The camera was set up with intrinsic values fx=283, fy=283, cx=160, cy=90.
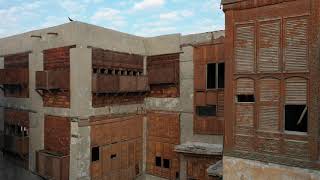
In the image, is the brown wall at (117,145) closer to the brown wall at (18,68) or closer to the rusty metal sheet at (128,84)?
the rusty metal sheet at (128,84)

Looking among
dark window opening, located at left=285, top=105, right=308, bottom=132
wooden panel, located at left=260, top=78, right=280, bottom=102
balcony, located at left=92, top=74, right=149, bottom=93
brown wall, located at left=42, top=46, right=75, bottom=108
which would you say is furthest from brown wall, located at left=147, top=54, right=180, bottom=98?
dark window opening, located at left=285, top=105, right=308, bottom=132

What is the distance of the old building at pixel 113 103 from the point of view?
14.4 metres

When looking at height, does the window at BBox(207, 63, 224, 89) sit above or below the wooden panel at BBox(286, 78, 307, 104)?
above

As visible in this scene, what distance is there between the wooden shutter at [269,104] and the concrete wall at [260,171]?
1.23 metres

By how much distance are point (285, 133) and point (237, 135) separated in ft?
5.06

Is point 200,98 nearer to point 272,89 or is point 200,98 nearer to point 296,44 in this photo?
point 272,89

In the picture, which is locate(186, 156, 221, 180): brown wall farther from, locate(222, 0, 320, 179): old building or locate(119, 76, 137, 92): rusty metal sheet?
locate(222, 0, 320, 179): old building

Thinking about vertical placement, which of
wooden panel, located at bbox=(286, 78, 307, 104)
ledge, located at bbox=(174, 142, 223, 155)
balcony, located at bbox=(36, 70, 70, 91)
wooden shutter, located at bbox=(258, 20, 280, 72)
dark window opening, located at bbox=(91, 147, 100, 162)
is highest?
wooden shutter, located at bbox=(258, 20, 280, 72)

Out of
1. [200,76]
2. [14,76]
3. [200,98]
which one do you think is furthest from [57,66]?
[200,98]

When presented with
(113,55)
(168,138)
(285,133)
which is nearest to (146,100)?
(168,138)

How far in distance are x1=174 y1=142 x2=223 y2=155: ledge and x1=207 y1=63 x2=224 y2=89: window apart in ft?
10.5

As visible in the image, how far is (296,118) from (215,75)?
6.82 metres

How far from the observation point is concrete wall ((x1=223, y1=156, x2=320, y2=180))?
28.0ft

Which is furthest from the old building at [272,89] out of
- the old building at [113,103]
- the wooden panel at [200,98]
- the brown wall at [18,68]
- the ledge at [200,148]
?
the brown wall at [18,68]
